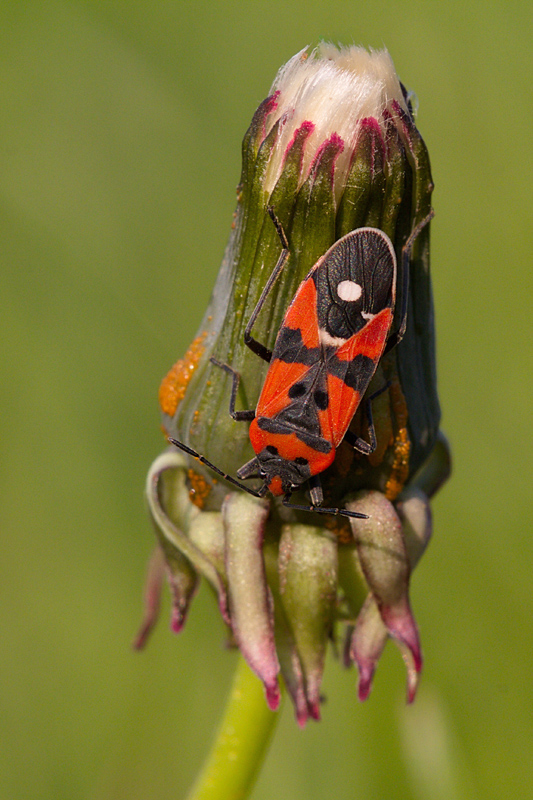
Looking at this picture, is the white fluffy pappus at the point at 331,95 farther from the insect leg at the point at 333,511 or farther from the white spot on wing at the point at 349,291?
the insect leg at the point at 333,511

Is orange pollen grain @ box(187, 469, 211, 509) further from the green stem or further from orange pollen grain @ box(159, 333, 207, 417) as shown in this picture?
the green stem

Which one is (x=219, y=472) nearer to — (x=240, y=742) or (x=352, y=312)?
(x=352, y=312)

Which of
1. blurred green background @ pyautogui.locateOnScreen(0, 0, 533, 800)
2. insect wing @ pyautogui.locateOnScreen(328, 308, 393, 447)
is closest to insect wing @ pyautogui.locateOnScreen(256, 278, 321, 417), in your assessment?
insect wing @ pyautogui.locateOnScreen(328, 308, 393, 447)

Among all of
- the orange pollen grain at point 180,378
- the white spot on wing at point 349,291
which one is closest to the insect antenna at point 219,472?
the orange pollen grain at point 180,378

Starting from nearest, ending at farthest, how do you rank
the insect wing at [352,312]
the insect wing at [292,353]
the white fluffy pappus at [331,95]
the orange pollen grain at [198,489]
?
the white fluffy pappus at [331,95]
the insect wing at [352,312]
the insect wing at [292,353]
the orange pollen grain at [198,489]

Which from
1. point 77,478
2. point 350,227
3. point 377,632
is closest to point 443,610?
point 377,632
